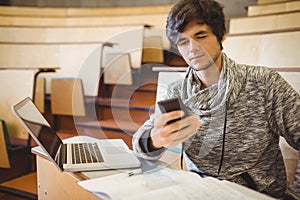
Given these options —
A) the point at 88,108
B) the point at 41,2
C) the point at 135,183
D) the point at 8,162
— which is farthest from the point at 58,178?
the point at 41,2

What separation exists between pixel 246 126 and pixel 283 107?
0.33 feet

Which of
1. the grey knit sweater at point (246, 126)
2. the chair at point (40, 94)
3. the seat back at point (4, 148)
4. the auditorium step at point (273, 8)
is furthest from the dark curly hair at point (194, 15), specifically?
the auditorium step at point (273, 8)

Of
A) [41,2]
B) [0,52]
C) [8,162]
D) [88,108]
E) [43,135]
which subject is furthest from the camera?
[41,2]

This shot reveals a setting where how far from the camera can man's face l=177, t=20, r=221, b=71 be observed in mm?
744

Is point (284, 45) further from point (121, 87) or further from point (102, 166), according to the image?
point (102, 166)

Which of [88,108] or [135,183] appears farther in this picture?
[88,108]

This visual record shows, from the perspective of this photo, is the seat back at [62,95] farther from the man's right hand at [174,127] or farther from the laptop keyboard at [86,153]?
the man's right hand at [174,127]

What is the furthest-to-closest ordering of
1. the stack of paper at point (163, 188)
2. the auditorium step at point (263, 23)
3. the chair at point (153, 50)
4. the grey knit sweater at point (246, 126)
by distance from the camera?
the chair at point (153, 50)
the auditorium step at point (263, 23)
the grey knit sweater at point (246, 126)
the stack of paper at point (163, 188)

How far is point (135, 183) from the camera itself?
552 mm

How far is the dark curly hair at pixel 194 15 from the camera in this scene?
0.73m

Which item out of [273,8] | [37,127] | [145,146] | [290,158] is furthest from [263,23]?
[37,127]

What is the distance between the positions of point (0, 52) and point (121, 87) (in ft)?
5.17

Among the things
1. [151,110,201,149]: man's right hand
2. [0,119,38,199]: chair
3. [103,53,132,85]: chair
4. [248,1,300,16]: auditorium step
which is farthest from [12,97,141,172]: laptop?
[248,1,300,16]: auditorium step

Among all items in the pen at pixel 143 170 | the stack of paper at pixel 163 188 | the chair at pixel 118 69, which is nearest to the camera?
the stack of paper at pixel 163 188
